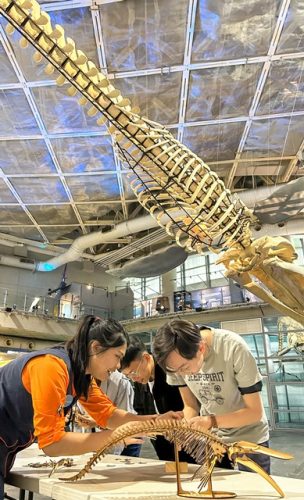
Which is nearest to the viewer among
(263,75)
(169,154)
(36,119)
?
(169,154)

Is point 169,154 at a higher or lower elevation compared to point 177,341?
higher

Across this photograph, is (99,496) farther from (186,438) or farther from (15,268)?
(15,268)

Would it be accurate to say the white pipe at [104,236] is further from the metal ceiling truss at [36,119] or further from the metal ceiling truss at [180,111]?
the metal ceiling truss at [36,119]

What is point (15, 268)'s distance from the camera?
52.9ft

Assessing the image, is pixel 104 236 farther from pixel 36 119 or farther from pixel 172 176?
pixel 172 176

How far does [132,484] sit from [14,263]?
15.1 metres

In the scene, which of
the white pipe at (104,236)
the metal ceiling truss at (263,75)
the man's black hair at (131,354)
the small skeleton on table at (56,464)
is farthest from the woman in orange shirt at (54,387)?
the white pipe at (104,236)

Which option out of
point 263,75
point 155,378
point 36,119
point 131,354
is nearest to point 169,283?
point 36,119

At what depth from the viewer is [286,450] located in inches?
291

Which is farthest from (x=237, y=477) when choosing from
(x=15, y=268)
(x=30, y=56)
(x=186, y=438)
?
(x=15, y=268)

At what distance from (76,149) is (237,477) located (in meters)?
8.30

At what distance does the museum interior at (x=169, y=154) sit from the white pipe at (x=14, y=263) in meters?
0.85

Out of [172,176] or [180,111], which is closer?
[172,176]

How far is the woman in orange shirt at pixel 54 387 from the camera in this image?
149cm
